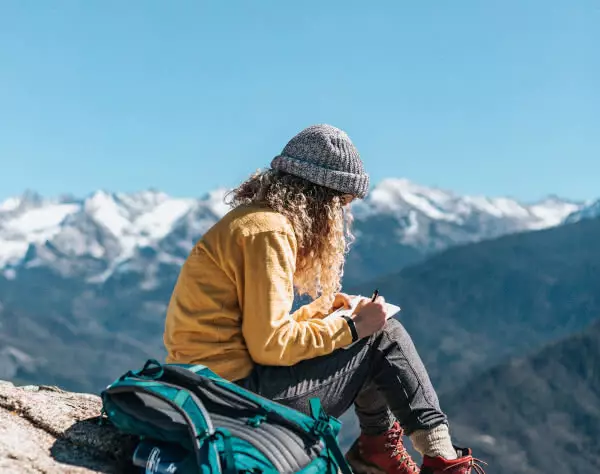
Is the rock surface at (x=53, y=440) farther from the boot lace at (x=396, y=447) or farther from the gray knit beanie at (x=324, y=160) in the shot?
the gray knit beanie at (x=324, y=160)

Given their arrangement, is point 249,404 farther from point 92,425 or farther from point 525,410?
point 525,410

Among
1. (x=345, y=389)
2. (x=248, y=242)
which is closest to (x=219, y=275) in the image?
(x=248, y=242)

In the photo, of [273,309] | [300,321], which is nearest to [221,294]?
[273,309]

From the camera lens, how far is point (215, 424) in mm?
3771

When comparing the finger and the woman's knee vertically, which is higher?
the finger

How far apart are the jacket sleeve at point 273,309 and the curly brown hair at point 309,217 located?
0.28 metres

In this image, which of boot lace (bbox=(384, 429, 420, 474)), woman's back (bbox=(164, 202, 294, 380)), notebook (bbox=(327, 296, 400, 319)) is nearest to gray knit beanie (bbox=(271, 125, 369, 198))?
woman's back (bbox=(164, 202, 294, 380))

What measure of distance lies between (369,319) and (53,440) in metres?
1.82

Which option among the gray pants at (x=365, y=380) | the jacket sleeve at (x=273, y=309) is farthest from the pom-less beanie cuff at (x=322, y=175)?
the gray pants at (x=365, y=380)

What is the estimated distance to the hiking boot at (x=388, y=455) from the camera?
494 cm

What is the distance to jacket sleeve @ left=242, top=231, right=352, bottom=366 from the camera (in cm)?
411

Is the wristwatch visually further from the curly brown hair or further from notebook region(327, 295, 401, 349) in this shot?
the curly brown hair

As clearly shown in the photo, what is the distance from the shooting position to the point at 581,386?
14175 centimetres

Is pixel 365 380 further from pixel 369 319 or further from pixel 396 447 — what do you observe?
pixel 396 447
